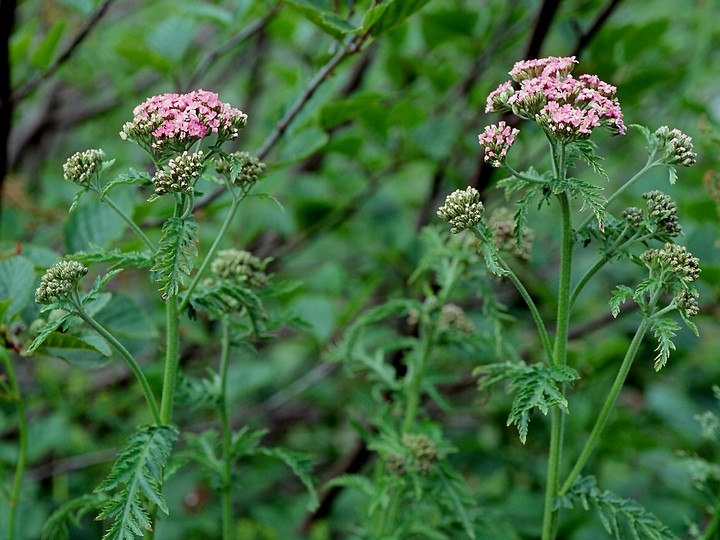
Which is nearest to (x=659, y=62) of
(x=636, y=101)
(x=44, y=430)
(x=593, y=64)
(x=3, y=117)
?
(x=636, y=101)

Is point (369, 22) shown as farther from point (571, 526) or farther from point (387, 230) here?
point (571, 526)

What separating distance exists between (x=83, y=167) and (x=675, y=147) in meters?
0.82

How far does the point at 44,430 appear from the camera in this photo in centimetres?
220

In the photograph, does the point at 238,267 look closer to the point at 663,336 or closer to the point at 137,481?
the point at 137,481

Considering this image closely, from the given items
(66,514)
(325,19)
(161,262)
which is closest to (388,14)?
(325,19)

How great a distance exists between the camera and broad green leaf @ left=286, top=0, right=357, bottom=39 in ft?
4.43

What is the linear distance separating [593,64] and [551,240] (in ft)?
3.26

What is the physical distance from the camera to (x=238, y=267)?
1337mm

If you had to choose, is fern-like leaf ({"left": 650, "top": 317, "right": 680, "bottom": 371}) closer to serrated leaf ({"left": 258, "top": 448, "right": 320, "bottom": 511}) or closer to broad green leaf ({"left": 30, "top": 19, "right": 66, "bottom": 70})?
serrated leaf ({"left": 258, "top": 448, "right": 320, "bottom": 511})

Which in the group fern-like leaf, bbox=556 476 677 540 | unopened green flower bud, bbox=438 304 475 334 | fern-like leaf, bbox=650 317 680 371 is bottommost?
fern-like leaf, bbox=556 476 677 540

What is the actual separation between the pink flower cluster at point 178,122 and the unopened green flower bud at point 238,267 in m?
0.28

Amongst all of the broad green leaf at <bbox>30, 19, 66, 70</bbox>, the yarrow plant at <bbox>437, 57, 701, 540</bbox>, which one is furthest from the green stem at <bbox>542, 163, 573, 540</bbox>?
the broad green leaf at <bbox>30, 19, 66, 70</bbox>

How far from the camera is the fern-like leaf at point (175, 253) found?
1030 millimetres

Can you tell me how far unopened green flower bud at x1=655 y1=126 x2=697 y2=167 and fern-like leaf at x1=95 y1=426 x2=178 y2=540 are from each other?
0.78 metres
